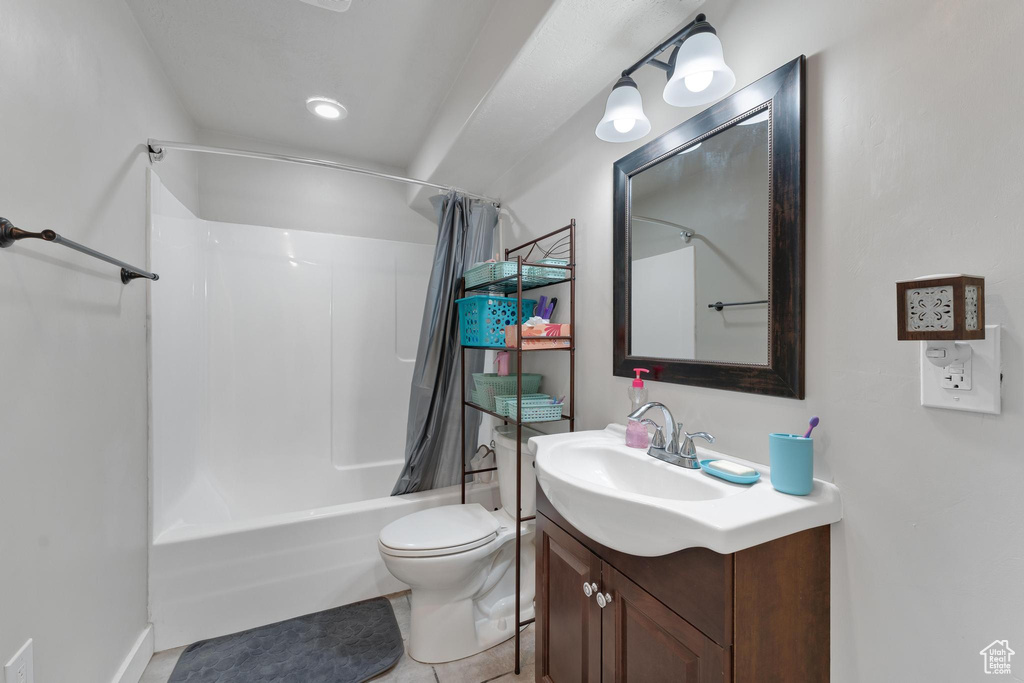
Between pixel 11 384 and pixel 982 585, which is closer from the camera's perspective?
pixel 982 585

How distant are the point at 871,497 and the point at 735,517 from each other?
32 cm

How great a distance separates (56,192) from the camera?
3.51ft

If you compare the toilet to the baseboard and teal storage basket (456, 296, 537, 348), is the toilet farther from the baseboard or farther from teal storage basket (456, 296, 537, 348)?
the baseboard

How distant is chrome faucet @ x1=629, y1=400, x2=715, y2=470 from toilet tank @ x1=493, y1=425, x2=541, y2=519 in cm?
56

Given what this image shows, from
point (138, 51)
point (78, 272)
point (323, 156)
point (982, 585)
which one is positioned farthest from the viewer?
point (323, 156)

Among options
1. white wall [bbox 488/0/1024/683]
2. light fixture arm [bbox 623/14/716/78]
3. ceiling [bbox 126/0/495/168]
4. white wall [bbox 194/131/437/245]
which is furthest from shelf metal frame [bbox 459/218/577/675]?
white wall [bbox 194/131/437/245]

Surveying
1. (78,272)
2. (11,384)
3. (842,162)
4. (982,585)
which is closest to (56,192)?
(78,272)

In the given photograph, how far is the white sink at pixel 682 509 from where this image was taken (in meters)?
0.73

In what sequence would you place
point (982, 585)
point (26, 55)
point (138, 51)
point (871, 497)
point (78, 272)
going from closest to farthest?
point (982, 585)
point (871, 497)
point (26, 55)
point (78, 272)
point (138, 51)

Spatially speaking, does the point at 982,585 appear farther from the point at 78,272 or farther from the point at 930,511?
the point at 78,272

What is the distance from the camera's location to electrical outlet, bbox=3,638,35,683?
87cm

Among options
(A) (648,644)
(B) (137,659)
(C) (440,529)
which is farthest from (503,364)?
(B) (137,659)

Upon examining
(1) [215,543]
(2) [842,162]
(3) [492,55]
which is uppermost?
(3) [492,55]

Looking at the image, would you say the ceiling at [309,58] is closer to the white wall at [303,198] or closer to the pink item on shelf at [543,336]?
the white wall at [303,198]
